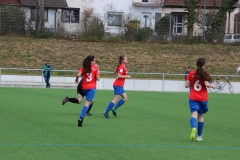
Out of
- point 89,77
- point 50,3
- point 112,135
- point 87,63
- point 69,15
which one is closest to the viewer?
point 112,135

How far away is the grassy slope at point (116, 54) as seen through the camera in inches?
1540

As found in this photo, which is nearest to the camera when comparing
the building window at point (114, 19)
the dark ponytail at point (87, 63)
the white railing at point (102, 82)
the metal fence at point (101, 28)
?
the dark ponytail at point (87, 63)

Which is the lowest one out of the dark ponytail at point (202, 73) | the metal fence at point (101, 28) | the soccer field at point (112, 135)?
the soccer field at point (112, 135)

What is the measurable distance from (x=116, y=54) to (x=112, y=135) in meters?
30.7

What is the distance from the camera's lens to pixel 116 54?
137ft

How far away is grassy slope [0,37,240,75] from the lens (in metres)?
39.1

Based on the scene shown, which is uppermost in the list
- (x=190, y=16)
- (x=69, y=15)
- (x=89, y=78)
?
(x=69, y=15)

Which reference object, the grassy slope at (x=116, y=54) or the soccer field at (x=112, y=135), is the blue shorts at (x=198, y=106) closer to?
the soccer field at (x=112, y=135)

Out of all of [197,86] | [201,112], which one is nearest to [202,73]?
[197,86]

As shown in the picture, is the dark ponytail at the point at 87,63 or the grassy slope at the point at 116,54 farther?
the grassy slope at the point at 116,54

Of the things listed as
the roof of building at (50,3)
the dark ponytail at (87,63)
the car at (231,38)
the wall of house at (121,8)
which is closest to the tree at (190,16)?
the car at (231,38)

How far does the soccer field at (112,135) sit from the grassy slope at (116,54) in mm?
21619

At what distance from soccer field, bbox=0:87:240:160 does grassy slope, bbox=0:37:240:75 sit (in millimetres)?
21619

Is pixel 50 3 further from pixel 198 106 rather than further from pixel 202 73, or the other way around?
pixel 202 73
